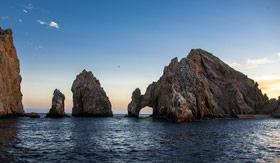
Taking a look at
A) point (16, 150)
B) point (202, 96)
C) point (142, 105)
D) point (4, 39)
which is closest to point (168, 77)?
point (202, 96)

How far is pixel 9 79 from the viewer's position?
255 feet

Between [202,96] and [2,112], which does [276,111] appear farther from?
[2,112]

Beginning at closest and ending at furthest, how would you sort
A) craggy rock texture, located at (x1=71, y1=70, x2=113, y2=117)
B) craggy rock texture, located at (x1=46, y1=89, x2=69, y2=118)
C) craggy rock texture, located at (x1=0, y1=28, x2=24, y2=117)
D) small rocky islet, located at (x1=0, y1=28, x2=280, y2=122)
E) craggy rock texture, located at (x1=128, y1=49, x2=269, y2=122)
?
craggy rock texture, located at (x1=0, y1=28, x2=24, y2=117) < small rocky islet, located at (x1=0, y1=28, x2=280, y2=122) < craggy rock texture, located at (x1=128, y1=49, x2=269, y2=122) < craggy rock texture, located at (x1=46, y1=89, x2=69, y2=118) < craggy rock texture, located at (x1=71, y1=70, x2=113, y2=117)

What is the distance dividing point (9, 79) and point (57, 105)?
20.2 metres

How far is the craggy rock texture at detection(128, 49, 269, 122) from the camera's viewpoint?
262 feet

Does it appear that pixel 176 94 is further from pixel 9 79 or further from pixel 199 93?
pixel 9 79

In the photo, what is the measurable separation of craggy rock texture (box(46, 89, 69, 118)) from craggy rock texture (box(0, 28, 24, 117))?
11736mm

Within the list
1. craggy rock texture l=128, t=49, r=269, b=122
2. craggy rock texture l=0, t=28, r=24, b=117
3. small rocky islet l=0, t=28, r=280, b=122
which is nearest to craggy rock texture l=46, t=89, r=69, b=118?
small rocky islet l=0, t=28, r=280, b=122

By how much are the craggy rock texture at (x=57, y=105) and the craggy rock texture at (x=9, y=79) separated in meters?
11.7

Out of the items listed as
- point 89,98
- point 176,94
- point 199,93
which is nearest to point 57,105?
point 89,98

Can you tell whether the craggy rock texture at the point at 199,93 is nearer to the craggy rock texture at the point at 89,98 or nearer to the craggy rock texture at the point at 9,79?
the craggy rock texture at the point at 89,98

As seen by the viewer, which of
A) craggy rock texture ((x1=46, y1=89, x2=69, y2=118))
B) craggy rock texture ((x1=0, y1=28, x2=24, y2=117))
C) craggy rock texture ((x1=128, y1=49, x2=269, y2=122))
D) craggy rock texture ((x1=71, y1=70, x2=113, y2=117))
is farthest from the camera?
craggy rock texture ((x1=71, y1=70, x2=113, y2=117))

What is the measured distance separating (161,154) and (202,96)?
246ft

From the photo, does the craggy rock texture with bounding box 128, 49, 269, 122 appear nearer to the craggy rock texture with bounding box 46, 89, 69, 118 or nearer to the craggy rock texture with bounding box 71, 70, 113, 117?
the craggy rock texture with bounding box 71, 70, 113, 117
